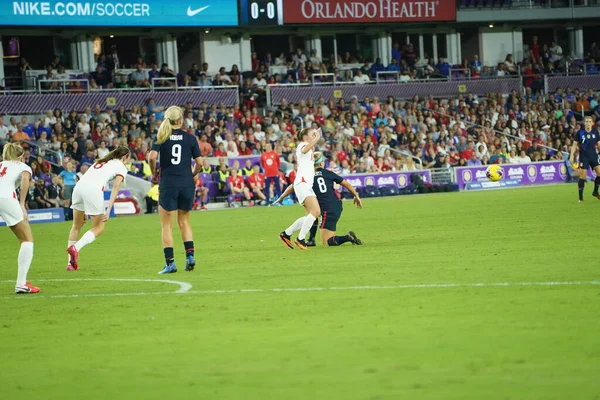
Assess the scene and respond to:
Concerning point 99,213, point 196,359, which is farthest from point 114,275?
point 196,359

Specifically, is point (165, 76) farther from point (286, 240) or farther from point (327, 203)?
point (286, 240)

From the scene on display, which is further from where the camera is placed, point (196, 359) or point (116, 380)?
point (196, 359)

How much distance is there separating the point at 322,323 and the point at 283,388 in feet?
7.53

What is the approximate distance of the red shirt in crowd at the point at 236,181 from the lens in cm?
3400

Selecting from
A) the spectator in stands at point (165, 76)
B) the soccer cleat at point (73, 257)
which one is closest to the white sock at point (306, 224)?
the soccer cleat at point (73, 257)

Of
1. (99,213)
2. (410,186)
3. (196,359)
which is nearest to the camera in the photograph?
(196,359)

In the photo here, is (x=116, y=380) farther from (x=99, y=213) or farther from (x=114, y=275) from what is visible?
(x=99, y=213)

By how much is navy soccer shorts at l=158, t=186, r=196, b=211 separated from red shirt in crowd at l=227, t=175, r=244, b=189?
20.9 m

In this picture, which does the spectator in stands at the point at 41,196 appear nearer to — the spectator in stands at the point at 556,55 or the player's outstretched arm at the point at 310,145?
the player's outstretched arm at the point at 310,145

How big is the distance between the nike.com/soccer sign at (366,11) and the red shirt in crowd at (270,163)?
13459 millimetres

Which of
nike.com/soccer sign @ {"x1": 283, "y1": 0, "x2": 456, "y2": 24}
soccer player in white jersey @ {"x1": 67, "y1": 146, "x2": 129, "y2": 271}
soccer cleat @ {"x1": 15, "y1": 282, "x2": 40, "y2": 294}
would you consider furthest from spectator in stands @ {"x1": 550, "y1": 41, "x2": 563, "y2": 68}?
soccer cleat @ {"x1": 15, "y1": 282, "x2": 40, "y2": 294}

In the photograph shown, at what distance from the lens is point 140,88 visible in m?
40.5

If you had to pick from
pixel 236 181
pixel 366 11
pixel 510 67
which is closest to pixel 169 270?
pixel 236 181

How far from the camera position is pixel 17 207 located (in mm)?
11656
